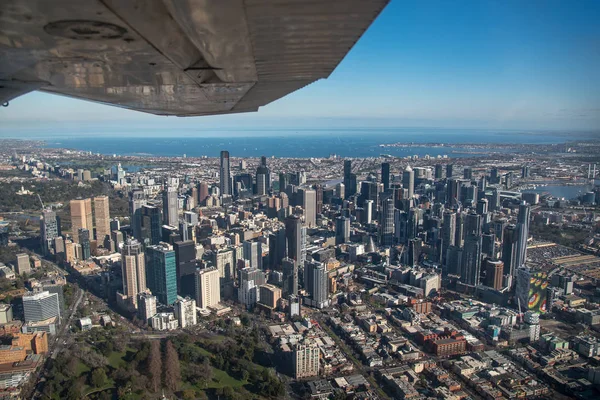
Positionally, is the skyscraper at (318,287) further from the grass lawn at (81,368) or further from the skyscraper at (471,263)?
the grass lawn at (81,368)

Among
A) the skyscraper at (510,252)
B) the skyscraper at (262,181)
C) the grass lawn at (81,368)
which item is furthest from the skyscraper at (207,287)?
the skyscraper at (262,181)

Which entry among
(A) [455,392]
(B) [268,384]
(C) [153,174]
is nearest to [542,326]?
(A) [455,392]

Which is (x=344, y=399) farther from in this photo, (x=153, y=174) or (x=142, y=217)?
(x=153, y=174)

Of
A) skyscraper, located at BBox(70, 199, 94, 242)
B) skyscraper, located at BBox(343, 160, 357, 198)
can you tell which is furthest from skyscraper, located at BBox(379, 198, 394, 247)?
skyscraper, located at BBox(70, 199, 94, 242)

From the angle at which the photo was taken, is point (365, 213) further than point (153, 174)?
No

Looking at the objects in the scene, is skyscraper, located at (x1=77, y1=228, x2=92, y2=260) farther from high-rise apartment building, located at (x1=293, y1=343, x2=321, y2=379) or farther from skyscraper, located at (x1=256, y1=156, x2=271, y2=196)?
skyscraper, located at (x1=256, y1=156, x2=271, y2=196)

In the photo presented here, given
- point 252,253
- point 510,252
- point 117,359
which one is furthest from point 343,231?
point 117,359

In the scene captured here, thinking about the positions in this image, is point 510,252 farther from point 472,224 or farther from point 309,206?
point 309,206
